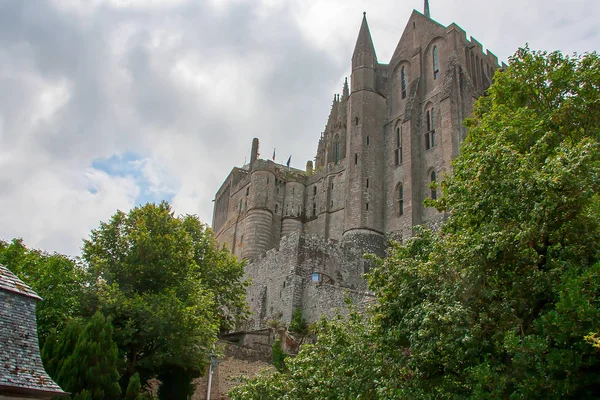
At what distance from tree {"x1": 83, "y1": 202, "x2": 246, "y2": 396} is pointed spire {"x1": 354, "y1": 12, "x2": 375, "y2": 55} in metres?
29.5

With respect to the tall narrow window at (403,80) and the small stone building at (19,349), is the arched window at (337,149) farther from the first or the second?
the small stone building at (19,349)

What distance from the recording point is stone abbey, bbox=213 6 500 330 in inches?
1524

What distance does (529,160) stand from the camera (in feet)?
47.5

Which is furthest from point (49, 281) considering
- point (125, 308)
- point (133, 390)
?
point (133, 390)

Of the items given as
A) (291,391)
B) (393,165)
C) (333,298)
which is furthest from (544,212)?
(393,165)

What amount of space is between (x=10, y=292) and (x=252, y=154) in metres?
57.1

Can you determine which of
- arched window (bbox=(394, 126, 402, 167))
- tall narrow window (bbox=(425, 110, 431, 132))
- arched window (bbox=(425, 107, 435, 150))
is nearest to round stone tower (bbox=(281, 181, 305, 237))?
arched window (bbox=(394, 126, 402, 167))

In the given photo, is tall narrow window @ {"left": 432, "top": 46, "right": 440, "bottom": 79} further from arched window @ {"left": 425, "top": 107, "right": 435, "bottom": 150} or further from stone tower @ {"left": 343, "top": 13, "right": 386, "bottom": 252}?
stone tower @ {"left": 343, "top": 13, "right": 386, "bottom": 252}

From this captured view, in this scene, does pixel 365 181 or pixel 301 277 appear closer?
pixel 301 277

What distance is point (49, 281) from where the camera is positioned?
72.5 ft

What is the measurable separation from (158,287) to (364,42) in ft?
119

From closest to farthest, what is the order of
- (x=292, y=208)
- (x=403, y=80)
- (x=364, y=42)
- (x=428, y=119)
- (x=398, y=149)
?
(x=428, y=119) < (x=398, y=149) < (x=403, y=80) < (x=364, y=42) < (x=292, y=208)

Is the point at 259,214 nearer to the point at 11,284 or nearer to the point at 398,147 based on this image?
the point at 398,147

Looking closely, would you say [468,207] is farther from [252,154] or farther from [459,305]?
[252,154]
